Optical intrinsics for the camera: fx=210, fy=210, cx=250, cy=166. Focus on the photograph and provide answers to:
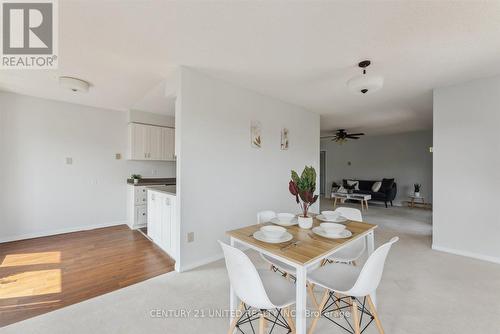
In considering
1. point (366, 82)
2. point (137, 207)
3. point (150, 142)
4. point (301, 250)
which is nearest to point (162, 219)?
point (137, 207)

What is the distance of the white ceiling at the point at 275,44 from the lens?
5.16 feet

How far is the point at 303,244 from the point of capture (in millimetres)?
1363

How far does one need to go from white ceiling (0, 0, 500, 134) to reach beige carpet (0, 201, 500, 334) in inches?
93.1

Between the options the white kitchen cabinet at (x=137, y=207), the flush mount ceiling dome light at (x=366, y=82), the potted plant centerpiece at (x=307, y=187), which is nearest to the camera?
→ the potted plant centerpiece at (x=307, y=187)

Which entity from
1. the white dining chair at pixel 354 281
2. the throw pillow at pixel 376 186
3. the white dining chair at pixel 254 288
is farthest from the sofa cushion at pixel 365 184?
the white dining chair at pixel 254 288

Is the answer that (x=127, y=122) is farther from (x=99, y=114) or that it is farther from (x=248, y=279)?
(x=248, y=279)

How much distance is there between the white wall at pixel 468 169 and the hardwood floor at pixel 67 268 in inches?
154

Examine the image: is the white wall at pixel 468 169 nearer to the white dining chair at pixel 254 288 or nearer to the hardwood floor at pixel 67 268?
the white dining chair at pixel 254 288

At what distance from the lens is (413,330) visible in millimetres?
1544

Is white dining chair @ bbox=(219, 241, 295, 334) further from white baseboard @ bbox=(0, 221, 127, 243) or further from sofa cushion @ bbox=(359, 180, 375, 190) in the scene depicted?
sofa cushion @ bbox=(359, 180, 375, 190)

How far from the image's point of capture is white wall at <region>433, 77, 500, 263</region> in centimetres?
275

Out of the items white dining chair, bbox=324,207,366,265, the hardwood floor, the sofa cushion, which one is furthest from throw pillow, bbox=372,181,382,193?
the hardwood floor

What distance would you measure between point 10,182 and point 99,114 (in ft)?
5.69

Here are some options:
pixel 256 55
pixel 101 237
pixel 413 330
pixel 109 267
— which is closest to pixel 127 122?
pixel 101 237
